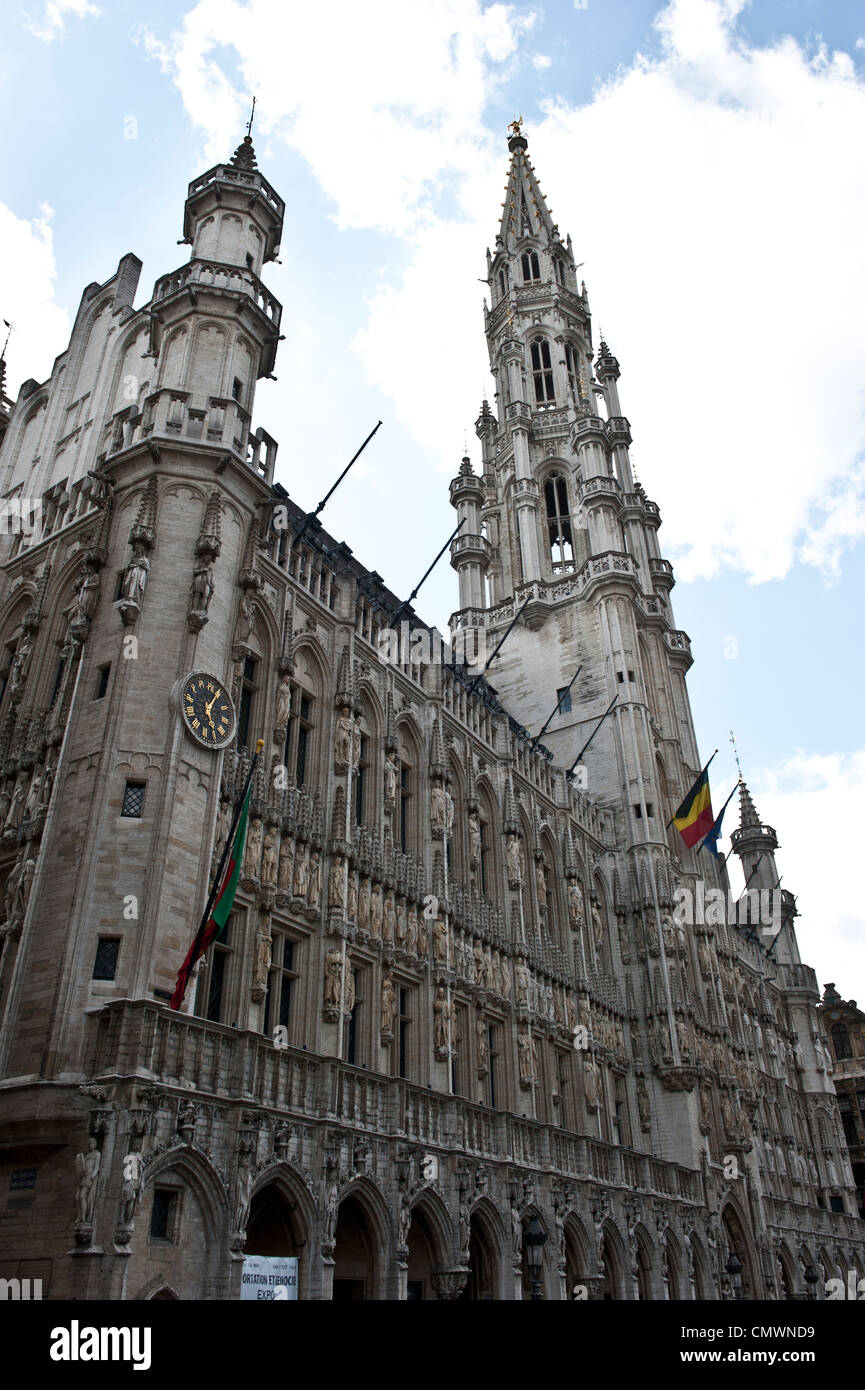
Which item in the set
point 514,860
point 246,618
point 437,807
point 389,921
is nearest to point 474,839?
point 514,860

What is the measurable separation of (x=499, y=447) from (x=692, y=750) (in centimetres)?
2279

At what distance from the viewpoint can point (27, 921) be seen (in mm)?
19250

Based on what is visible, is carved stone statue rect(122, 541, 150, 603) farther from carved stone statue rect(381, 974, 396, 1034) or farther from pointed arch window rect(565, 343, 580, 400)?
pointed arch window rect(565, 343, 580, 400)

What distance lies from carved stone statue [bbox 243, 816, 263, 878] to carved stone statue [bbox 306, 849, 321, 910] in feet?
5.95

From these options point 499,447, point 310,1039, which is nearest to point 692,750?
point 499,447

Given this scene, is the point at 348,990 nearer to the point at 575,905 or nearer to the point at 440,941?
the point at 440,941

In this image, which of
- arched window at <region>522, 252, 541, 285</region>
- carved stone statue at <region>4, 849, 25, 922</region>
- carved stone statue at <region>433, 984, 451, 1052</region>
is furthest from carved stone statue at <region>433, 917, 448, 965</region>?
arched window at <region>522, 252, 541, 285</region>

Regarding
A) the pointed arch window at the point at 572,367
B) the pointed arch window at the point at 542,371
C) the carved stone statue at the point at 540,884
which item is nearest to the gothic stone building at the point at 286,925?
the carved stone statue at the point at 540,884

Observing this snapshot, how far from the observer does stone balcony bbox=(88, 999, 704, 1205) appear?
1725cm

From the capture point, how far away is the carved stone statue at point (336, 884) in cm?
2420

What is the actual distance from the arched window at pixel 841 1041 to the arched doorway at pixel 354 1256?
239ft

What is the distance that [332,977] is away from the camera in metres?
23.3

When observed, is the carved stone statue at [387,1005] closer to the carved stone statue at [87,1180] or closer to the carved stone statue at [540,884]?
the carved stone statue at [87,1180]

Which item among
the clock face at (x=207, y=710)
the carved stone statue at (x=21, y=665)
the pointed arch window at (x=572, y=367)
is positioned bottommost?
the clock face at (x=207, y=710)
